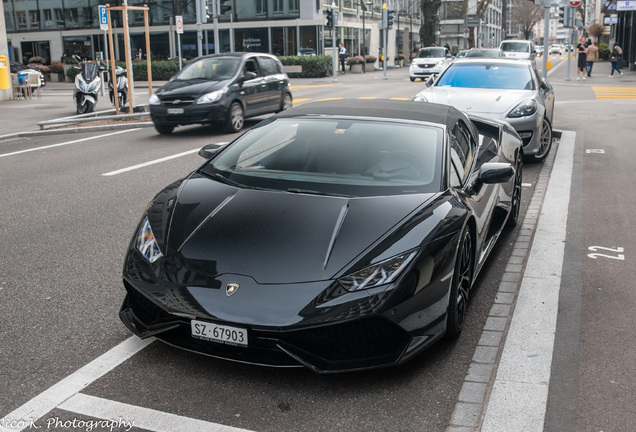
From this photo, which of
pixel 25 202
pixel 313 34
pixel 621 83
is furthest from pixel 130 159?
pixel 313 34

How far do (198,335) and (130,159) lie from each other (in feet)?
28.5

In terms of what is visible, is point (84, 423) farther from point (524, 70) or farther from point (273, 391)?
point (524, 70)

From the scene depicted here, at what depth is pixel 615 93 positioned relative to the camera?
24.6m

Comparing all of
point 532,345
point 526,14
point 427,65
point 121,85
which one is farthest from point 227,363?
point 526,14

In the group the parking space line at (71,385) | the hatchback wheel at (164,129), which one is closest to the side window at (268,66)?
the hatchback wheel at (164,129)

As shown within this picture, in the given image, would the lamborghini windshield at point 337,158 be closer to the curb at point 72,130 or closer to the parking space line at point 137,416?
the parking space line at point 137,416

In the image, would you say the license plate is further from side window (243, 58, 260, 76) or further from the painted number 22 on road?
side window (243, 58, 260, 76)

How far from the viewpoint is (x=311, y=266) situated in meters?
3.53

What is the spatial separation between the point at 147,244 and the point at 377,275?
1.36 m

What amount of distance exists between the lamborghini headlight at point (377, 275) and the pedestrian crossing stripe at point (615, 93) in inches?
820

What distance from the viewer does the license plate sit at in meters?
3.35

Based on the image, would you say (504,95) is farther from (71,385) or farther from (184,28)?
(184,28)

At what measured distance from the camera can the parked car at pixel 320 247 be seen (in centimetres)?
338

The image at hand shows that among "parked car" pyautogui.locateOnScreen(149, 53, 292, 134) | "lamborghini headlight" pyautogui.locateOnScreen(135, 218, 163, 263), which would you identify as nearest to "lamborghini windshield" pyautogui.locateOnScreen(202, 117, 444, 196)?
"lamborghini headlight" pyautogui.locateOnScreen(135, 218, 163, 263)
